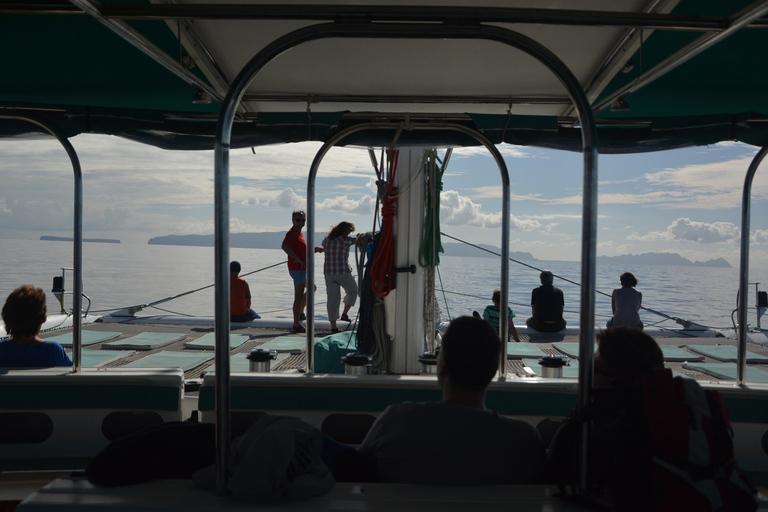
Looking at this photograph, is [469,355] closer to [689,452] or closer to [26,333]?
[689,452]

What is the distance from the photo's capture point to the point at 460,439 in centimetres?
156

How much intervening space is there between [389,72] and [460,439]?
5.86 ft

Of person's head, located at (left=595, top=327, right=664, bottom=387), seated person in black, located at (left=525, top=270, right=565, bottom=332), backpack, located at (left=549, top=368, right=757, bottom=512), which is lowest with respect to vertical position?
seated person in black, located at (left=525, top=270, right=565, bottom=332)

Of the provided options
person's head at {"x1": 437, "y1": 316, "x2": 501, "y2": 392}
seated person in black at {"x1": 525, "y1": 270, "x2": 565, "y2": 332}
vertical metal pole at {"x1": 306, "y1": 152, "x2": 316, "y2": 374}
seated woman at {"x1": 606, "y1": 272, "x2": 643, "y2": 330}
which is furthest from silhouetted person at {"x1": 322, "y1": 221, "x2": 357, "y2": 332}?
person's head at {"x1": 437, "y1": 316, "x2": 501, "y2": 392}

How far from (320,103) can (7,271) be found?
32474 millimetres

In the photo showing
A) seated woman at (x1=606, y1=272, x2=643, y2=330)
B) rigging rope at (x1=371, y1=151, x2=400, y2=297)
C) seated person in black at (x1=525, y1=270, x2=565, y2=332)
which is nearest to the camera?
rigging rope at (x1=371, y1=151, x2=400, y2=297)

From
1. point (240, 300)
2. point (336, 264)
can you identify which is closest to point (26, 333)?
point (336, 264)

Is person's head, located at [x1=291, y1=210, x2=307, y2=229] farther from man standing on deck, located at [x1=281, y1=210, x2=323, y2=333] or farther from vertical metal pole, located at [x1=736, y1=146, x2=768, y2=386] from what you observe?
vertical metal pole, located at [x1=736, y1=146, x2=768, y2=386]

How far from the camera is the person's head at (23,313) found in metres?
2.99

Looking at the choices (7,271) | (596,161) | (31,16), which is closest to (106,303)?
(7,271)

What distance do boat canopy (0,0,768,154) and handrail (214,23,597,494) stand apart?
3cm

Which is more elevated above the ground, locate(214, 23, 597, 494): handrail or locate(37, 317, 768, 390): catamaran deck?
locate(214, 23, 597, 494): handrail

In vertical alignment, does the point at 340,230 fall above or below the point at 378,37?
below

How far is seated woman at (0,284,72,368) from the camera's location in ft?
9.84
